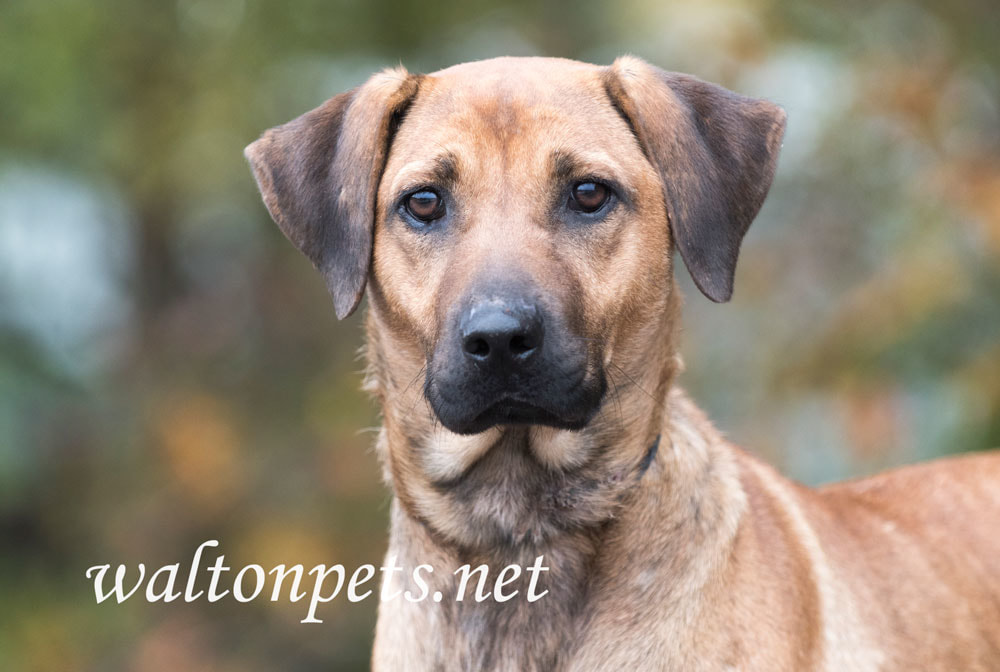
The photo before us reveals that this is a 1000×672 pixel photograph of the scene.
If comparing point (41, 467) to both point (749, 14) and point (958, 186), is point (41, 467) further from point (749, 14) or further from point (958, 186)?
point (958, 186)

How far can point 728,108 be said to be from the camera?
3783 mm

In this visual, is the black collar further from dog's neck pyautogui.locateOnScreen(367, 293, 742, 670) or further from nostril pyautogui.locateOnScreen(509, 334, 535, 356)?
nostril pyautogui.locateOnScreen(509, 334, 535, 356)

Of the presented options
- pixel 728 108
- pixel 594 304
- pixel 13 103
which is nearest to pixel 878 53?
pixel 728 108

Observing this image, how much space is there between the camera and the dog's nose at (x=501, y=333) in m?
3.12

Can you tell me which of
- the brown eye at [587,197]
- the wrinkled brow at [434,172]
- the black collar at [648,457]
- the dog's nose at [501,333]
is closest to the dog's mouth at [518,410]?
the dog's nose at [501,333]

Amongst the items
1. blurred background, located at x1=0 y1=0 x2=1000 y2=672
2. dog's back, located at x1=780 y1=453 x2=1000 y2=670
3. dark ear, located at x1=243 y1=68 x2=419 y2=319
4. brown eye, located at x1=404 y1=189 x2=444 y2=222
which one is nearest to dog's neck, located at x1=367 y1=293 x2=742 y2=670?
dark ear, located at x1=243 y1=68 x2=419 y2=319

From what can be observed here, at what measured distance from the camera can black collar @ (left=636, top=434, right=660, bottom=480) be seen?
138 inches

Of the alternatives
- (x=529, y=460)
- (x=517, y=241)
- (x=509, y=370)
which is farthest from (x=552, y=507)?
(x=517, y=241)

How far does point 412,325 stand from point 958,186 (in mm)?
4929

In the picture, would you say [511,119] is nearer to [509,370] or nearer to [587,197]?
[587,197]

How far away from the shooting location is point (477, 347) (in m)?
3.17

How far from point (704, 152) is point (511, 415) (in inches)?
42.3

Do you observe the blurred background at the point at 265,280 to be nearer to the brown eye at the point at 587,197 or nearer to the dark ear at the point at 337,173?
the brown eye at the point at 587,197

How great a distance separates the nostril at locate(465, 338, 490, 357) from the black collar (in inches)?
26.3
